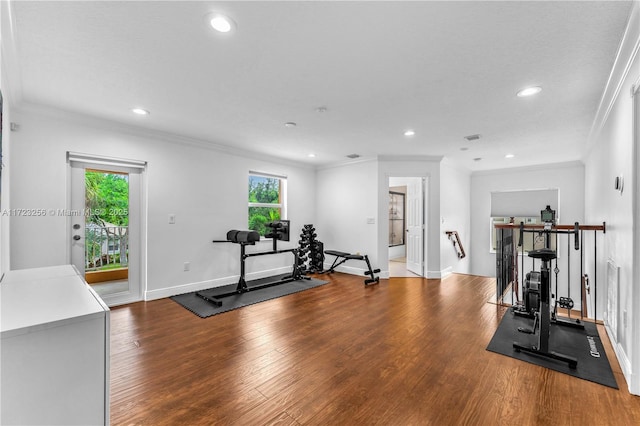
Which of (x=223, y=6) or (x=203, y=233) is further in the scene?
(x=203, y=233)

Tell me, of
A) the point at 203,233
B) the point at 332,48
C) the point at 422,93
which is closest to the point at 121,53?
the point at 332,48

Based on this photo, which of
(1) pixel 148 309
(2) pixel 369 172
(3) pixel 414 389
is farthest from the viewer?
(2) pixel 369 172

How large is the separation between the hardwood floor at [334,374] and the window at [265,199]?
2266mm

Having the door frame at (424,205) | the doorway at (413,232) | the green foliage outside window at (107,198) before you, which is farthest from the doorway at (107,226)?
the doorway at (413,232)

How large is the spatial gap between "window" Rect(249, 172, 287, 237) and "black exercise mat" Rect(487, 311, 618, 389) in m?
4.18

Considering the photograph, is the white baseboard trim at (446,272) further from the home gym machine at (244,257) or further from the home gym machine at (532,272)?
the home gym machine at (244,257)

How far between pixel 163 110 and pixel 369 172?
12.4 feet

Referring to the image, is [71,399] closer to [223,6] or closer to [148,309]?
[223,6]

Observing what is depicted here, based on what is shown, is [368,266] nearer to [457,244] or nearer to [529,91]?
[457,244]

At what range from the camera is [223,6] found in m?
1.63

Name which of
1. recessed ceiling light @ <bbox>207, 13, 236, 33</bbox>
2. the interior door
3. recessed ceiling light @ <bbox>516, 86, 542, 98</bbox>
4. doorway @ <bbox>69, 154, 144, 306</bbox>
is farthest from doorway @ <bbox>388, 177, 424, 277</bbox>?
recessed ceiling light @ <bbox>207, 13, 236, 33</bbox>

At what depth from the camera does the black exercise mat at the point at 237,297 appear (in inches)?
142

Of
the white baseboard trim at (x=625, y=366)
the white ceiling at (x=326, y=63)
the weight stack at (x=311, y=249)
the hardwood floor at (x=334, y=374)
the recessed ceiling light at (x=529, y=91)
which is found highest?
the white ceiling at (x=326, y=63)

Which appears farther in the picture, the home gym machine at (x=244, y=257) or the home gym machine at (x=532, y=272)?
the home gym machine at (x=244, y=257)
